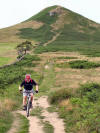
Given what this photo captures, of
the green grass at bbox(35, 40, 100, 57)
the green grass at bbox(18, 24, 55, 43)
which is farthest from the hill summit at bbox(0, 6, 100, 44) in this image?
the green grass at bbox(35, 40, 100, 57)

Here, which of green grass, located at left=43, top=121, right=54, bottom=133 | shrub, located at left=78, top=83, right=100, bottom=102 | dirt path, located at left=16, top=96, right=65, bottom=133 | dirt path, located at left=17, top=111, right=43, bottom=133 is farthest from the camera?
shrub, located at left=78, top=83, right=100, bottom=102

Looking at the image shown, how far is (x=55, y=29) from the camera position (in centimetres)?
15950

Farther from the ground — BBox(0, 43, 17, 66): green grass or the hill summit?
the hill summit

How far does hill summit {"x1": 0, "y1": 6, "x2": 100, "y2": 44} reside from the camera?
141m

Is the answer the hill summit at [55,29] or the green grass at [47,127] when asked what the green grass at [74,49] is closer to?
the hill summit at [55,29]

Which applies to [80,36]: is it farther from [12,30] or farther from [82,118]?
[82,118]

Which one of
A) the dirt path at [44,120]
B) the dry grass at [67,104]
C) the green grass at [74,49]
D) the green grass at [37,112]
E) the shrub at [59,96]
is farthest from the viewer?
the green grass at [74,49]

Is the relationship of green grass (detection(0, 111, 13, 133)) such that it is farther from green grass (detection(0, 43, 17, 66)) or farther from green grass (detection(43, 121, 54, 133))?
green grass (detection(0, 43, 17, 66))

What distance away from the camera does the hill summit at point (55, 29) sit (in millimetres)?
140750

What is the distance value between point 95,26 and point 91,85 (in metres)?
160

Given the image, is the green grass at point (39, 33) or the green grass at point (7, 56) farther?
the green grass at point (39, 33)

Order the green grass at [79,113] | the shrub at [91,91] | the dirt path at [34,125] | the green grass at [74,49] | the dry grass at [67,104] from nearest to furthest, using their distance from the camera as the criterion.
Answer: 1. the green grass at [79,113]
2. the dirt path at [34,125]
3. the dry grass at [67,104]
4. the shrub at [91,91]
5. the green grass at [74,49]

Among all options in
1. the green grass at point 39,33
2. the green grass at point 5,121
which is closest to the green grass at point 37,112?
the green grass at point 5,121

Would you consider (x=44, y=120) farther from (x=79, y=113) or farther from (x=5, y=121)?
(x=5, y=121)
